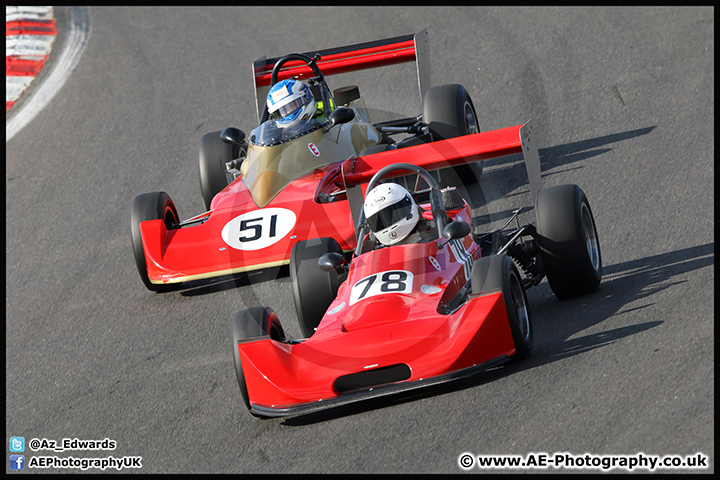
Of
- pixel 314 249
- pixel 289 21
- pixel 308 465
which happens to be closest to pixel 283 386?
pixel 308 465

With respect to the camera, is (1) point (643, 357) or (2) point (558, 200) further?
(2) point (558, 200)

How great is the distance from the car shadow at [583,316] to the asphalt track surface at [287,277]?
2 centimetres

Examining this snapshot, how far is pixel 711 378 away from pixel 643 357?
1.71ft

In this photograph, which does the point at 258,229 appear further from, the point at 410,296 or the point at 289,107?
the point at 410,296

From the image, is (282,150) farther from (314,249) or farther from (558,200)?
(558,200)

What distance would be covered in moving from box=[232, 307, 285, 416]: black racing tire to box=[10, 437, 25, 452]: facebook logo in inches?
65.5

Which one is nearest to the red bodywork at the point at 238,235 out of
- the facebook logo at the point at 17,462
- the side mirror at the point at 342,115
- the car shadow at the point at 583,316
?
the side mirror at the point at 342,115

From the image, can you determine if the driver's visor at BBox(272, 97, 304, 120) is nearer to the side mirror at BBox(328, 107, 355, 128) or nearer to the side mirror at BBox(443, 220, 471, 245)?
the side mirror at BBox(328, 107, 355, 128)

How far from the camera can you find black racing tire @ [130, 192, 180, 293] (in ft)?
30.6

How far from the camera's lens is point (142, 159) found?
1330cm

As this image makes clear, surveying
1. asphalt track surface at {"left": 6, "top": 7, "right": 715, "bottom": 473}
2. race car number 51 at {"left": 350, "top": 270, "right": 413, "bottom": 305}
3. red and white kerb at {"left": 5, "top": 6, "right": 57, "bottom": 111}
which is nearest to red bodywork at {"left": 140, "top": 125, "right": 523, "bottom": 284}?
asphalt track surface at {"left": 6, "top": 7, "right": 715, "bottom": 473}

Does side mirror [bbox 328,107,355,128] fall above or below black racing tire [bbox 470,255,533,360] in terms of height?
above

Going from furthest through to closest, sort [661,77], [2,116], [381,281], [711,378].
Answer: [2,116] < [661,77] < [381,281] < [711,378]

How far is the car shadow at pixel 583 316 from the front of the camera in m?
6.57
